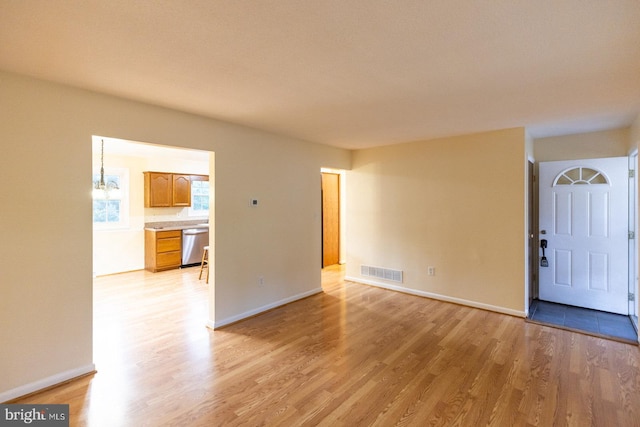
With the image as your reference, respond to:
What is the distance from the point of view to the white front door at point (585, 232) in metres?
3.89

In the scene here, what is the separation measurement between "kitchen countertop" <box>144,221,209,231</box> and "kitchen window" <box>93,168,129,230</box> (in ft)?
1.54

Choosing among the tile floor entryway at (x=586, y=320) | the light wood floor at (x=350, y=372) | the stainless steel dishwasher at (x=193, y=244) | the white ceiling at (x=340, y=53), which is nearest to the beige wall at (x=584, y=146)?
the white ceiling at (x=340, y=53)

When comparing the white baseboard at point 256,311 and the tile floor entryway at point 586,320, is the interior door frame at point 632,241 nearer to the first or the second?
the tile floor entryway at point 586,320

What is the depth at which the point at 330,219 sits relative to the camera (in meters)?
7.07

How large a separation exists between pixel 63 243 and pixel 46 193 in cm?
42

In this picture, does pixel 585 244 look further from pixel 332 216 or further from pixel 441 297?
pixel 332 216

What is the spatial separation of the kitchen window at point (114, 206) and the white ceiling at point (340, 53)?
13.7 ft

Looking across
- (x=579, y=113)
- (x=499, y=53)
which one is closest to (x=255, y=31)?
(x=499, y=53)

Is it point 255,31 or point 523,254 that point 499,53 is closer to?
point 255,31

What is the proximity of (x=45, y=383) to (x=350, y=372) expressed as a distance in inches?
97.2

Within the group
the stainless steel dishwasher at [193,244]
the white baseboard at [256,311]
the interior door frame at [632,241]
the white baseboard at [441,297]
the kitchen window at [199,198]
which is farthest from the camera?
the kitchen window at [199,198]

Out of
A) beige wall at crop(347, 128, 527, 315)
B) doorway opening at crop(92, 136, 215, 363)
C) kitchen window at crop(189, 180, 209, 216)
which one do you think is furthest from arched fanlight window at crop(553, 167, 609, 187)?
kitchen window at crop(189, 180, 209, 216)

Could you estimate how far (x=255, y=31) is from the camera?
5.44ft
